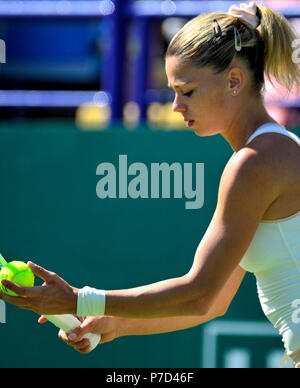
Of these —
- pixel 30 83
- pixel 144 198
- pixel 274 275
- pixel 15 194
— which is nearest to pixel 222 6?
pixel 144 198

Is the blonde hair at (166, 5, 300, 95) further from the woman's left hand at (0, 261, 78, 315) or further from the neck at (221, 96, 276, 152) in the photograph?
the woman's left hand at (0, 261, 78, 315)

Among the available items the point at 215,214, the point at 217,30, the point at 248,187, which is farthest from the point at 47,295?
A: the point at 217,30

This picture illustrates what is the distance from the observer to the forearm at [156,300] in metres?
2.04

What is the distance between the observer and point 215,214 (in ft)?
6.77

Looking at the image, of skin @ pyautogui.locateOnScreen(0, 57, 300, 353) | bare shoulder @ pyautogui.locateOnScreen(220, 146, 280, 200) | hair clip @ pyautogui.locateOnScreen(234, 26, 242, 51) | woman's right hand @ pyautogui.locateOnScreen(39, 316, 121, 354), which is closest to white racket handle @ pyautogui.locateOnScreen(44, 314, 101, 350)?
woman's right hand @ pyautogui.locateOnScreen(39, 316, 121, 354)

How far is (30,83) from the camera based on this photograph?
589 cm

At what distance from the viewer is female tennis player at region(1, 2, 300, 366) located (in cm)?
203

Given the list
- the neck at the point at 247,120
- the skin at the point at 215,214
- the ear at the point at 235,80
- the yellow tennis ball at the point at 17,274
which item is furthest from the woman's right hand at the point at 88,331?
the ear at the point at 235,80

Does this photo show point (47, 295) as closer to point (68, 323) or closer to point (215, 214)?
point (68, 323)

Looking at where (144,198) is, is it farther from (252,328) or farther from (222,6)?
(222,6)

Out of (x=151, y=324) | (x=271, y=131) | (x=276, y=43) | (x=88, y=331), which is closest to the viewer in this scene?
(x=271, y=131)

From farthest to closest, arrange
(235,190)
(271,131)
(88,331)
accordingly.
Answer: (88,331)
(271,131)
(235,190)

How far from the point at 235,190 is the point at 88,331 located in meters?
0.74

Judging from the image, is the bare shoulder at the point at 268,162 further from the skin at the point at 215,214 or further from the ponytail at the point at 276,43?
the ponytail at the point at 276,43
